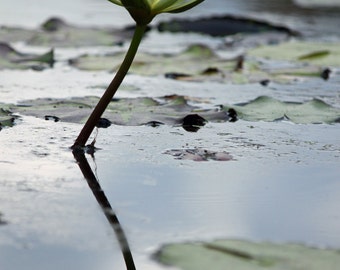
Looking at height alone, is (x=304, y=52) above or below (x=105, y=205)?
above

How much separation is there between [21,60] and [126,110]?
31.5 inches

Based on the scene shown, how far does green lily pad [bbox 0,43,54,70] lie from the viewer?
2508mm

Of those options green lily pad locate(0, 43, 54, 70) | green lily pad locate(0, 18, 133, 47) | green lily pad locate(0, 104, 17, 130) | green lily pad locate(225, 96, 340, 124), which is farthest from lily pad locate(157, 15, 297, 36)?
green lily pad locate(0, 104, 17, 130)

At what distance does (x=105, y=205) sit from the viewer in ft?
4.05

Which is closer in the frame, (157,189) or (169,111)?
(157,189)

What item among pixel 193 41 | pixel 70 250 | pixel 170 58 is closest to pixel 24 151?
pixel 70 250

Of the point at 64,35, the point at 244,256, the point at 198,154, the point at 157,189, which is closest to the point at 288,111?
the point at 198,154

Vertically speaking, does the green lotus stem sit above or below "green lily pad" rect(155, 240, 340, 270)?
above

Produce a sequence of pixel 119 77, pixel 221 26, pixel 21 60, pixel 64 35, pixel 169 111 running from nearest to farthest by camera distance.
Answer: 1. pixel 119 77
2. pixel 169 111
3. pixel 21 60
4. pixel 64 35
5. pixel 221 26

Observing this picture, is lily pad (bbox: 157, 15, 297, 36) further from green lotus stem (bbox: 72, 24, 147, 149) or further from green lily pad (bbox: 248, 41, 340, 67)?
green lotus stem (bbox: 72, 24, 147, 149)

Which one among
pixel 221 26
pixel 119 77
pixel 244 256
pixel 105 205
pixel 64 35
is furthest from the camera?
pixel 221 26

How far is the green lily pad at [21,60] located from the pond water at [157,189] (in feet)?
1.21

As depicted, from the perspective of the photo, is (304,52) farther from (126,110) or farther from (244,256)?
(244,256)

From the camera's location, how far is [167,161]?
1500 mm
